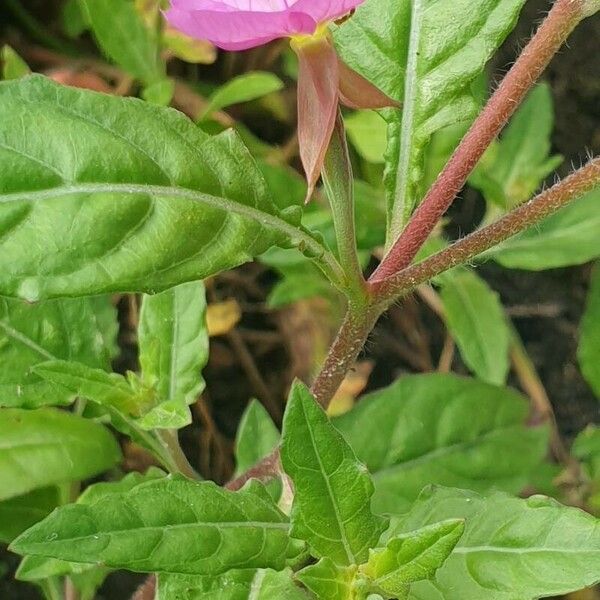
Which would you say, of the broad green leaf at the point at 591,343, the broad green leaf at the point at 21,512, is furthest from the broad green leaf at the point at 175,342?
the broad green leaf at the point at 591,343

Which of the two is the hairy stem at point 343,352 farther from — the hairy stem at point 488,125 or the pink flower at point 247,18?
the pink flower at point 247,18

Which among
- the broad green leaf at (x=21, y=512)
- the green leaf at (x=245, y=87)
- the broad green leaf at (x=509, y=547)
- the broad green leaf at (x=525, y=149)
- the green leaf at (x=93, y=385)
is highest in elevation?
the green leaf at (x=245, y=87)

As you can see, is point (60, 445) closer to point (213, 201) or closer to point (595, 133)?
point (213, 201)

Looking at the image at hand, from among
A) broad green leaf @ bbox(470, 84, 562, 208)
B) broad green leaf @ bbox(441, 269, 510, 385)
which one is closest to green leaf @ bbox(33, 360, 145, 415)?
broad green leaf @ bbox(441, 269, 510, 385)

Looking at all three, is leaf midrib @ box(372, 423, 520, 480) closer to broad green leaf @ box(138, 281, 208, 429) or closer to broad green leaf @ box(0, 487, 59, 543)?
broad green leaf @ box(138, 281, 208, 429)

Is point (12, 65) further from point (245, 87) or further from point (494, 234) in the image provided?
point (494, 234)

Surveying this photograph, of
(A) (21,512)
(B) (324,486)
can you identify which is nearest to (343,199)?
(B) (324,486)
